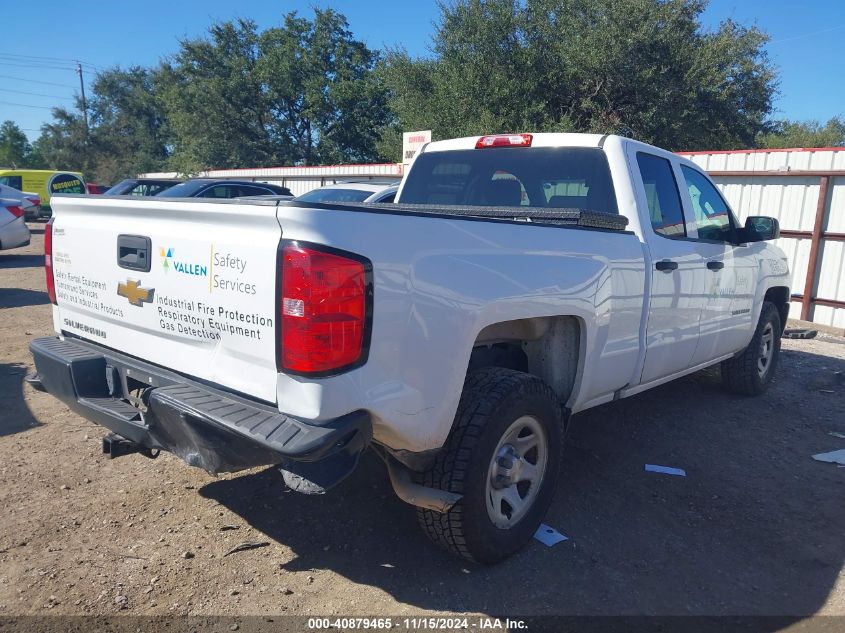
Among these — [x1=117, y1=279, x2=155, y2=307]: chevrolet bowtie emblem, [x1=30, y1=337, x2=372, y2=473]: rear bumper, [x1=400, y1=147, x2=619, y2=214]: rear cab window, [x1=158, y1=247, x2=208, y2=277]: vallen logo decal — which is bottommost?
[x1=30, y1=337, x2=372, y2=473]: rear bumper

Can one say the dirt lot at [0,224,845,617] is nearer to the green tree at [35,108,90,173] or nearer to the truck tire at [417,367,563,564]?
the truck tire at [417,367,563,564]

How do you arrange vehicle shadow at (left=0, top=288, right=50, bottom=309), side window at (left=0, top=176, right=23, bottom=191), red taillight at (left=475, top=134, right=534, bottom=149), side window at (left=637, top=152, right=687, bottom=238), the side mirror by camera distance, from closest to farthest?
side window at (left=637, top=152, right=687, bottom=238) < red taillight at (left=475, top=134, right=534, bottom=149) < the side mirror < vehicle shadow at (left=0, top=288, right=50, bottom=309) < side window at (left=0, top=176, right=23, bottom=191)

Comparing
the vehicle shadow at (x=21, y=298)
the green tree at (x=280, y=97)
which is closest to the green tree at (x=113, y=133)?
the green tree at (x=280, y=97)

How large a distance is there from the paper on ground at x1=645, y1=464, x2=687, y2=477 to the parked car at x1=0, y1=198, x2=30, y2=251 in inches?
508

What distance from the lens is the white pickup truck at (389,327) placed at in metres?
2.37

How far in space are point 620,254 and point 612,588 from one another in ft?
5.66

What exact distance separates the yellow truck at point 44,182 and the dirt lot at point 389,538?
2667cm

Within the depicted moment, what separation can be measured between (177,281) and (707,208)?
3915 millimetres

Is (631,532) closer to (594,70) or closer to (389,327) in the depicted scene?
(389,327)

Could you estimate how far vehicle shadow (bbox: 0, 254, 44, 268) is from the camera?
14.2 metres

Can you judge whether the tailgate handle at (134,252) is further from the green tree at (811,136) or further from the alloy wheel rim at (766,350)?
the green tree at (811,136)

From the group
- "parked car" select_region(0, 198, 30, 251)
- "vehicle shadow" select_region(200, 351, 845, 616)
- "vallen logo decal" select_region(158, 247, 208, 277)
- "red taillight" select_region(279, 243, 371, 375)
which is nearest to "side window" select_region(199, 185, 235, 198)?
"parked car" select_region(0, 198, 30, 251)

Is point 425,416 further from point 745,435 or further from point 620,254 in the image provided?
point 745,435

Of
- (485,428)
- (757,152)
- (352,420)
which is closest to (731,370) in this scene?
(485,428)
